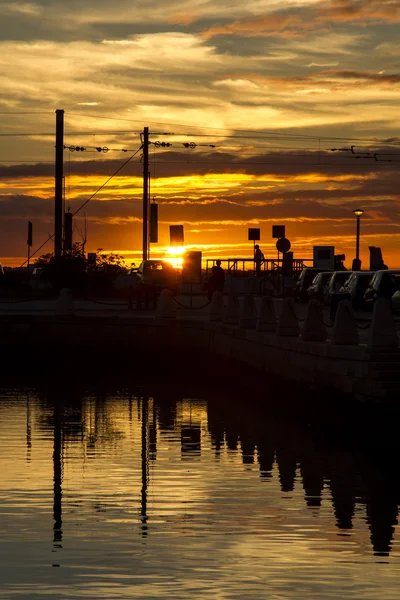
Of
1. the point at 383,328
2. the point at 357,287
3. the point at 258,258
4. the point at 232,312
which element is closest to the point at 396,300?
the point at 357,287

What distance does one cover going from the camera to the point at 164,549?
14.8m

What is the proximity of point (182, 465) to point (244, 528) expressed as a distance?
6299 mm

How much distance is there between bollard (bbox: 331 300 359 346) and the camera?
24625 mm

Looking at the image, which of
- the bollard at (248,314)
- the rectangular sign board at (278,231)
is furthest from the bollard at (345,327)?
the rectangular sign board at (278,231)

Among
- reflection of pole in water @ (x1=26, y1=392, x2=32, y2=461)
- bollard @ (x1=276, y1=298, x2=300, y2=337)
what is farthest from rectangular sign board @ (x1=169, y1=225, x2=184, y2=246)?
bollard @ (x1=276, y1=298, x2=300, y2=337)

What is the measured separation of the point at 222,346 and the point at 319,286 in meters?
22.0

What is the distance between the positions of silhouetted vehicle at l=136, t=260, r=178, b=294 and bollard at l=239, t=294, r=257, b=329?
1179 inches

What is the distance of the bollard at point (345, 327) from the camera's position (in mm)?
24625

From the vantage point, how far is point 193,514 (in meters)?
17.1

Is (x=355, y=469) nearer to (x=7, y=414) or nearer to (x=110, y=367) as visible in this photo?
(x=7, y=414)

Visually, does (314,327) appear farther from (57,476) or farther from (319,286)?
(319,286)

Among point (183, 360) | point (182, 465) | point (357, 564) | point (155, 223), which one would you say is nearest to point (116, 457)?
point (182, 465)

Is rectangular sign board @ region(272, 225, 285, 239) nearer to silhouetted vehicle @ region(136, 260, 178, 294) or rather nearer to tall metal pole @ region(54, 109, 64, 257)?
silhouetted vehicle @ region(136, 260, 178, 294)

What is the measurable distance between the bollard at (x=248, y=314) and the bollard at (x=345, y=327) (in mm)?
11257
